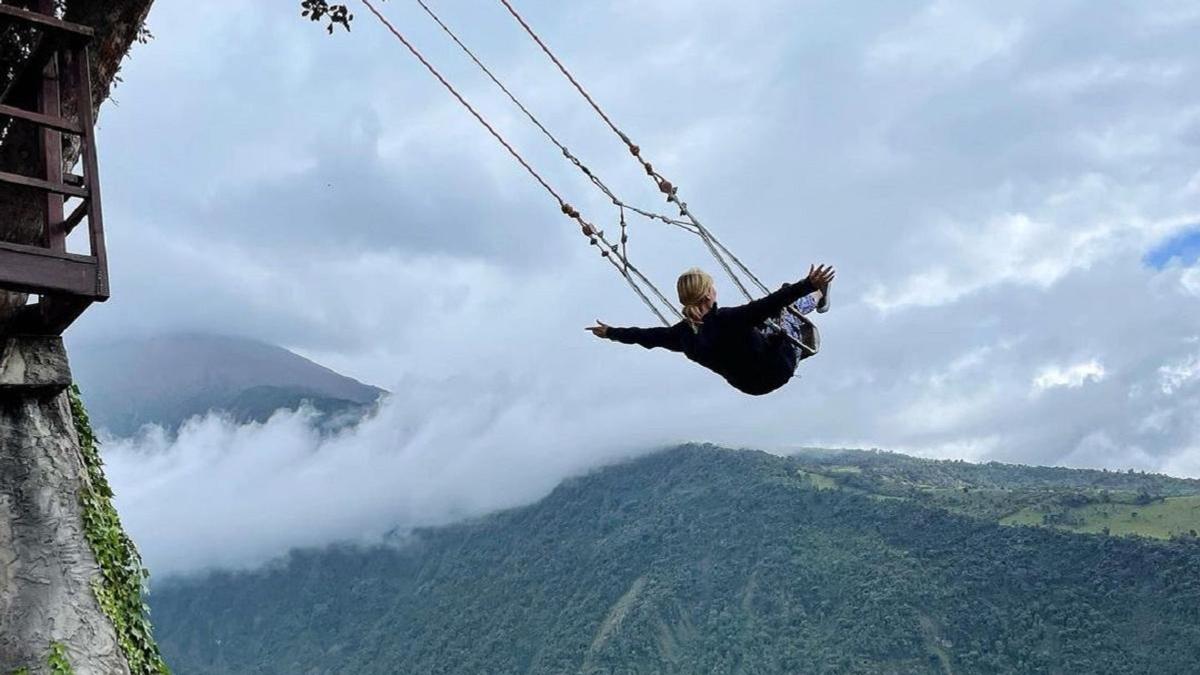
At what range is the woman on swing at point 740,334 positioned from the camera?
6891 millimetres

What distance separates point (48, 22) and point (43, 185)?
3.17 feet

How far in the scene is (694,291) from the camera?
6984 mm

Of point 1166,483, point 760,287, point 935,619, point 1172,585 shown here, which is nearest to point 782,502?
point 935,619

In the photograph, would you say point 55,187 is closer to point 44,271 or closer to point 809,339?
point 44,271

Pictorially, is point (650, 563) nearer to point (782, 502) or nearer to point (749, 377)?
point (782, 502)

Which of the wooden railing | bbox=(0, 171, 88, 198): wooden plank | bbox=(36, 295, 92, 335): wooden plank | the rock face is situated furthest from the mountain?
bbox=(0, 171, 88, 198): wooden plank

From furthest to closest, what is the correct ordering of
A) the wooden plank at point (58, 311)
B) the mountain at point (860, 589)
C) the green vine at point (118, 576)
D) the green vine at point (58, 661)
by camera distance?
the mountain at point (860, 589) → the green vine at point (118, 576) → the green vine at point (58, 661) → the wooden plank at point (58, 311)

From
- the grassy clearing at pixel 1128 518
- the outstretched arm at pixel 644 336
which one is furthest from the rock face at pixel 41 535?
the grassy clearing at pixel 1128 518

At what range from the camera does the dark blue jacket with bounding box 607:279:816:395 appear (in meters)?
6.94

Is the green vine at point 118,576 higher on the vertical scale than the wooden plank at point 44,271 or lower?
lower

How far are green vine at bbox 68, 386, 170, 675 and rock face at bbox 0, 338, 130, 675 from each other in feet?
0.18

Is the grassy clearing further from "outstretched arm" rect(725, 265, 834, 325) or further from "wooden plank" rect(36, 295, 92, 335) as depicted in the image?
"wooden plank" rect(36, 295, 92, 335)

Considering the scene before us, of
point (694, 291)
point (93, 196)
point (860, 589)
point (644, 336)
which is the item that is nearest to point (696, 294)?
point (694, 291)

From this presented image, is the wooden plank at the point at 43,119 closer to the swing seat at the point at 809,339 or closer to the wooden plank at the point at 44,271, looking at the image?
the wooden plank at the point at 44,271
